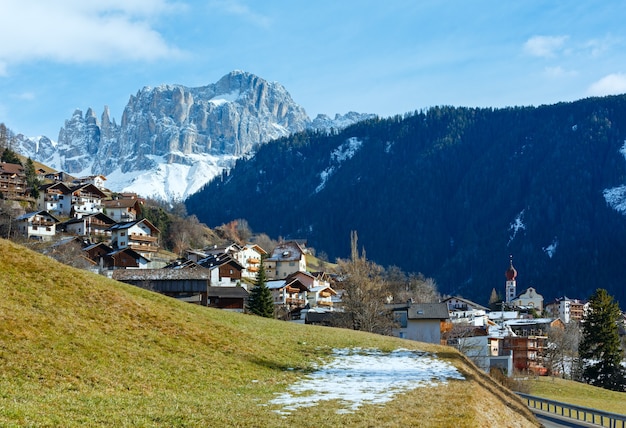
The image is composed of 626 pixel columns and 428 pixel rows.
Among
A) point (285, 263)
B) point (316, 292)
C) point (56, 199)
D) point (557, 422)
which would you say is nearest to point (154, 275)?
point (557, 422)

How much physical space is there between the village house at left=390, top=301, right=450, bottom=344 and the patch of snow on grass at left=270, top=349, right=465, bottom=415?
47792 mm

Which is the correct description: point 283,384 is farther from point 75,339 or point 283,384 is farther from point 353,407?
point 75,339

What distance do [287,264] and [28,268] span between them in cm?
14560

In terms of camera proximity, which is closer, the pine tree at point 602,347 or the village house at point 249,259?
the pine tree at point 602,347

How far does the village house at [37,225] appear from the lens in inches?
4855

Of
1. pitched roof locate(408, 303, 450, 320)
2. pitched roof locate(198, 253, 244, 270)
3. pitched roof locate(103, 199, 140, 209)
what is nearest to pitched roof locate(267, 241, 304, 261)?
pitched roof locate(103, 199, 140, 209)

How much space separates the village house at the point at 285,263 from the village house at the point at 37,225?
60314 mm

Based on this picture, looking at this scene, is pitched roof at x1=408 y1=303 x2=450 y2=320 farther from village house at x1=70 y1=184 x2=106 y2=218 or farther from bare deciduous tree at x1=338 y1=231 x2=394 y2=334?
village house at x1=70 y1=184 x2=106 y2=218

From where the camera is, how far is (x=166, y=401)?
2023cm

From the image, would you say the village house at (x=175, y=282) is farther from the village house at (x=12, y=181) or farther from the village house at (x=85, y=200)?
the village house at (x=85, y=200)

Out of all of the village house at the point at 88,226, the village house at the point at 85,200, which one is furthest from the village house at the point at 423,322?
the village house at the point at 85,200

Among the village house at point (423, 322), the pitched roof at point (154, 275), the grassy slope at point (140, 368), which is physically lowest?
the village house at point (423, 322)

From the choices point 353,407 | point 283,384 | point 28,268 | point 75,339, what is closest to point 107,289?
point 28,268

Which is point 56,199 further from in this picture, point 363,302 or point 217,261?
point 363,302
